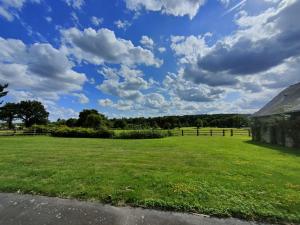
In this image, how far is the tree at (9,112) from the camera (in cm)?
6153

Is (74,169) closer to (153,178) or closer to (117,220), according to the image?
(153,178)

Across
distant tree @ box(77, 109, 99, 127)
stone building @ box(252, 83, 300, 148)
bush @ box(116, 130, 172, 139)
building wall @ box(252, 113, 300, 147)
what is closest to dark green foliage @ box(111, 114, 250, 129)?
distant tree @ box(77, 109, 99, 127)

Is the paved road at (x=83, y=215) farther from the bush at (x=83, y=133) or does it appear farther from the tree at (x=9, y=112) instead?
the tree at (x=9, y=112)

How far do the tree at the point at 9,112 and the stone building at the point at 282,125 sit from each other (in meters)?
61.4

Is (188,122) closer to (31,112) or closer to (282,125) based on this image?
(31,112)

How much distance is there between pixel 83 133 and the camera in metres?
30.0

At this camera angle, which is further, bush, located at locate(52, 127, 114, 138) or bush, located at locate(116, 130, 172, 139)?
bush, located at locate(52, 127, 114, 138)

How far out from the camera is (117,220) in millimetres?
4047

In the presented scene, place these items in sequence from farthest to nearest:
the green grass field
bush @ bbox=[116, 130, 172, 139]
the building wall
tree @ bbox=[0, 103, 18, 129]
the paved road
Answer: tree @ bbox=[0, 103, 18, 129] → bush @ bbox=[116, 130, 172, 139] → the building wall → the green grass field → the paved road

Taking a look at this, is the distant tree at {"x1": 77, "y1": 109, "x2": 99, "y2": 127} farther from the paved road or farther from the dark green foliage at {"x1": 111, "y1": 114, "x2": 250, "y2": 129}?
the paved road

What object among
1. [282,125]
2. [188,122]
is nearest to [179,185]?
[282,125]

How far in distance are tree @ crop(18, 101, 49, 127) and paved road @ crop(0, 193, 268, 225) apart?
66.1 m

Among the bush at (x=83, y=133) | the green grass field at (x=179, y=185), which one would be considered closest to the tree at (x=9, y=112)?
the bush at (x=83, y=133)

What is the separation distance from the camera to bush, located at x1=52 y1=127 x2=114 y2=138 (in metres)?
28.5
